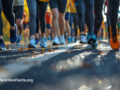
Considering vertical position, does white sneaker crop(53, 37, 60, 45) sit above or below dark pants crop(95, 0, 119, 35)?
below

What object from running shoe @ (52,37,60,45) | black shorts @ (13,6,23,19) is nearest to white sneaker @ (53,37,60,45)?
running shoe @ (52,37,60,45)

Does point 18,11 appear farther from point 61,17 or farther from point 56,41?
point 56,41

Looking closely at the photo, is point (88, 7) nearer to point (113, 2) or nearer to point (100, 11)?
point (100, 11)

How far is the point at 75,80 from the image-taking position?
1.30 metres

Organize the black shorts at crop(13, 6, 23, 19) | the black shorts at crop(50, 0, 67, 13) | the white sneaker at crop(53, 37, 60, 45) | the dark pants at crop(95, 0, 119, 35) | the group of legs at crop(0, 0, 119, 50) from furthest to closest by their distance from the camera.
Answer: the black shorts at crop(13, 6, 23, 19), the white sneaker at crop(53, 37, 60, 45), the black shorts at crop(50, 0, 67, 13), the group of legs at crop(0, 0, 119, 50), the dark pants at crop(95, 0, 119, 35)

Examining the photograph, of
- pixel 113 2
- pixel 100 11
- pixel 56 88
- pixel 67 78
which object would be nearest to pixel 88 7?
pixel 100 11

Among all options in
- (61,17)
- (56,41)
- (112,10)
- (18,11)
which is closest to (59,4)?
(61,17)

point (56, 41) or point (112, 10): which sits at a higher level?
point (112, 10)

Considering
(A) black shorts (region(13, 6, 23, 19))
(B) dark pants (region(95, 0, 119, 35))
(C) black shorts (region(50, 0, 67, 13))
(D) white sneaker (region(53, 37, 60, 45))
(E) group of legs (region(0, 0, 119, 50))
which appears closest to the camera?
(B) dark pants (region(95, 0, 119, 35))

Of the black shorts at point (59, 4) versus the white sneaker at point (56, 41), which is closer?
the black shorts at point (59, 4)

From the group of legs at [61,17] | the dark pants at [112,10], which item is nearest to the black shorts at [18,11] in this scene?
the group of legs at [61,17]

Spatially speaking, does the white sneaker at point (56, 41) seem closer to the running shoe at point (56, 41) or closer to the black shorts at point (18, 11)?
the running shoe at point (56, 41)

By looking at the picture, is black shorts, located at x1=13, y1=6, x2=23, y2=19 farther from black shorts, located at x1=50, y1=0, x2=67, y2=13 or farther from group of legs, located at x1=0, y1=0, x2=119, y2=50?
black shorts, located at x1=50, y1=0, x2=67, y2=13

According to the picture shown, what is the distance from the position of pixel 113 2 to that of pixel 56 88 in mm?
2466
